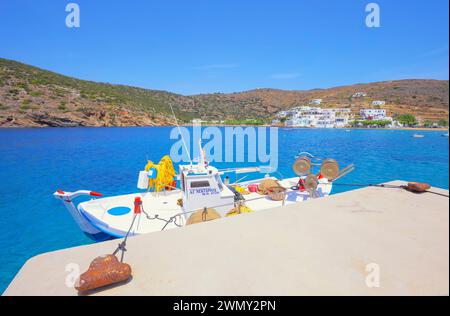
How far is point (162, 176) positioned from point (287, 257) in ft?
25.0

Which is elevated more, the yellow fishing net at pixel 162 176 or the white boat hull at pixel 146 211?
the yellow fishing net at pixel 162 176

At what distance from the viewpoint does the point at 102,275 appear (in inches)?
60.1

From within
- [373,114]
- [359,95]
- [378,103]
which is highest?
[359,95]

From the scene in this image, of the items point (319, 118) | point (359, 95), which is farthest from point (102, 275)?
point (359, 95)

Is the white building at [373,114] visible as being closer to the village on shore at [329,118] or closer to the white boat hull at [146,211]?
the village on shore at [329,118]

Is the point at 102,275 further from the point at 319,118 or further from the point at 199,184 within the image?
the point at 319,118

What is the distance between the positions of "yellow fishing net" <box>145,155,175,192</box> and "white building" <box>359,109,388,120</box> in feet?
309

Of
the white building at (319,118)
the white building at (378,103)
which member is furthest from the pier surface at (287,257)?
the white building at (378,103)

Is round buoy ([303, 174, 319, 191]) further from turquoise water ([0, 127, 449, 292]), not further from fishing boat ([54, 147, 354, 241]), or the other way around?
turquoise water ([0, 127, 449, 292])

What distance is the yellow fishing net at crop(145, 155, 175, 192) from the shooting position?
8797 mm

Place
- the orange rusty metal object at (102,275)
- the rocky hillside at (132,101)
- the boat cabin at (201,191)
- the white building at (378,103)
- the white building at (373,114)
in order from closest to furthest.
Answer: the orange rusty metal object at (102,275)
the boat cabin at (201,191)
the rocky hillside at (132,101)
the white building at (373,114)
the white building at (378,103)

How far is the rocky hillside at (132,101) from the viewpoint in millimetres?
35844

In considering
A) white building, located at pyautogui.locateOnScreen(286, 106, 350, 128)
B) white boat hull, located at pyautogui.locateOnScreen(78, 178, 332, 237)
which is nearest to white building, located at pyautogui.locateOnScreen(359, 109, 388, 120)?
white building, located at pyautogui.locateOnScreen(286, 106, 350, 128)

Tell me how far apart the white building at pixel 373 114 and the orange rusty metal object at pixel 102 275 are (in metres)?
99.2
